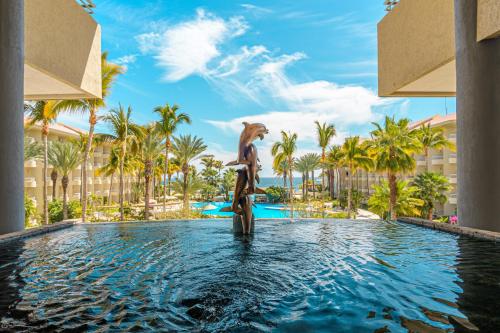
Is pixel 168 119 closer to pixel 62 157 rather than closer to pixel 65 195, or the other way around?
pixel 62 157

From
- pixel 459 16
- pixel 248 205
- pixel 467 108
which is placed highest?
pixel 459 16

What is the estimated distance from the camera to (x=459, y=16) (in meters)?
9.88

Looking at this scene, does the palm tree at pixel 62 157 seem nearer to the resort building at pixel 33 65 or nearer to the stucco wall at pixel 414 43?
the resort building at pixel 33 65

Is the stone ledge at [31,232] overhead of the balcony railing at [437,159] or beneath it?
beneath

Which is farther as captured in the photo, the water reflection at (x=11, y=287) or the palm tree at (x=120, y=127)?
the palm tree at (x=120, y=127)

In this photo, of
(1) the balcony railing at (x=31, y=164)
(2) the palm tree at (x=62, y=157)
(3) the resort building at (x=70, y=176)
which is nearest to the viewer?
(2) the palm tree at (x=62, y=157)

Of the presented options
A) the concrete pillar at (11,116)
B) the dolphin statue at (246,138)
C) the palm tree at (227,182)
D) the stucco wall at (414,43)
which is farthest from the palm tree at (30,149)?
the palm tree at (227,182)

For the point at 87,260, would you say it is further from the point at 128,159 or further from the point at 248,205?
the point at 128,159

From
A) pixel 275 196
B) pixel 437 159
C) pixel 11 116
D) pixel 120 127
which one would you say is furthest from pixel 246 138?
pixel 275 196

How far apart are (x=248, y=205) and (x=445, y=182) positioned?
1049 inches

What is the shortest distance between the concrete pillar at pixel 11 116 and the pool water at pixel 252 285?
1.00 m

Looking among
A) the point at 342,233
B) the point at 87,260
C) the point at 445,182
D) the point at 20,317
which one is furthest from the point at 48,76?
the point at 445,182

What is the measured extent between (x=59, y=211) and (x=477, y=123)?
3213 cm

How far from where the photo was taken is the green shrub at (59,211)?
94.2ft
